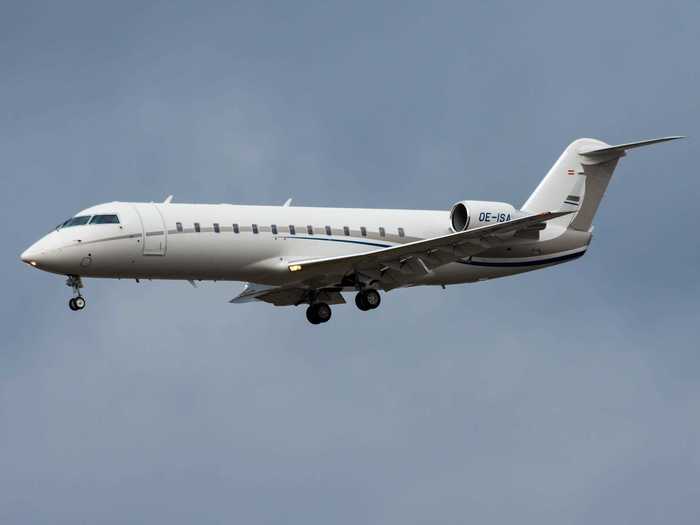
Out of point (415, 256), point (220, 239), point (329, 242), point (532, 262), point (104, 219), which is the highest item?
point (104, 219)

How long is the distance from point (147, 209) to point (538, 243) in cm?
1194

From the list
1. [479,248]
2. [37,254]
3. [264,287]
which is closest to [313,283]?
[264,287]

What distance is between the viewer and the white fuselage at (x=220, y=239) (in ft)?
131

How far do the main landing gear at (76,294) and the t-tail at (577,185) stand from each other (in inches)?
Result: 557

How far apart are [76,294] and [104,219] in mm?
2045

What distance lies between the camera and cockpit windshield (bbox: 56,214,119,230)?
40094mm

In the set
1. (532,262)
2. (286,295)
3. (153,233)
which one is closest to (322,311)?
(286,295)

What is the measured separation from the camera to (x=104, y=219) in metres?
40.1

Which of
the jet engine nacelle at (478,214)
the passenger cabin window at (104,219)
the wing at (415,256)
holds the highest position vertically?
the passenger cabin window at (104,219)

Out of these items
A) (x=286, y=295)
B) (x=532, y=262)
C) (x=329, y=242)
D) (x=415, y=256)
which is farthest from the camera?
(x=532, y=262)

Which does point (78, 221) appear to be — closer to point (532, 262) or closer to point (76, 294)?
point (76, 294)

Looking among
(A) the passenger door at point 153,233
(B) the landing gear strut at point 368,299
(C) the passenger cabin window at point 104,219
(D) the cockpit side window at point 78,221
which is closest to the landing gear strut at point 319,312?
(B) the landing gear strut at point 368,299

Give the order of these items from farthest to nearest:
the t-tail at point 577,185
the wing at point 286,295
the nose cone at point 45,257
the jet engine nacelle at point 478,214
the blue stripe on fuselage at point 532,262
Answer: the t-tail at point 577,185, the blue stripe on fuselage at point 532,262, the wing at point 286,295, the jet engine nacelle at point 478,214, the nose cone at point 45,257

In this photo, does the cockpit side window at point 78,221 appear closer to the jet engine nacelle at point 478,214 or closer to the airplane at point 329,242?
the airplane at point 329,242
